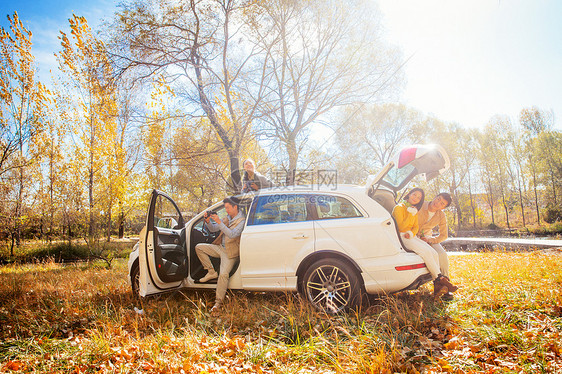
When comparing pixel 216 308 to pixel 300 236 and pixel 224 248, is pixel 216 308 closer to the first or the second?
pixel 224 248

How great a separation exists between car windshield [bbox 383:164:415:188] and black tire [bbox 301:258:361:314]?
54.3 inches

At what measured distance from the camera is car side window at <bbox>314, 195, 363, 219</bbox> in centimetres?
382

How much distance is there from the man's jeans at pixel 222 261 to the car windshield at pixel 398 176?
2.47m

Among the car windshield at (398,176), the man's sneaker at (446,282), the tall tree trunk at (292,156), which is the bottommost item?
the man's sneaker at (446,282)

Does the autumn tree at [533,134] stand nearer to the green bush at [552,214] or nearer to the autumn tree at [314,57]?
the green bush at [552,214]

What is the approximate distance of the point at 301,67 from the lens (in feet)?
30.4

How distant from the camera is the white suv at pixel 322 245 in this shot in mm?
3561

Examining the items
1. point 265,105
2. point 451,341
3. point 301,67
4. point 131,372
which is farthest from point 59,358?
point 301,67

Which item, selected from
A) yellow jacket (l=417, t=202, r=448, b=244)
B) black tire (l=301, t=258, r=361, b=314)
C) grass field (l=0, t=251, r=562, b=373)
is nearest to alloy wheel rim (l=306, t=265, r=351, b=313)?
black tire (l=301, t=258, r=361, b=314)

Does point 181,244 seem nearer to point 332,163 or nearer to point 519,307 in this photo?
point 519,307

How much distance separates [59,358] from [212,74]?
903 centimetres

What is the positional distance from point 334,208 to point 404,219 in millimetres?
926

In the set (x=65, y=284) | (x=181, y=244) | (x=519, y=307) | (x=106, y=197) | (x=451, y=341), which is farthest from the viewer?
(x=106, y=197)

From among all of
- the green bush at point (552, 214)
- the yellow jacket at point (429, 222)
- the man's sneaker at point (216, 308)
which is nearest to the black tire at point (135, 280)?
the man's sneaker at point (216, 308)
